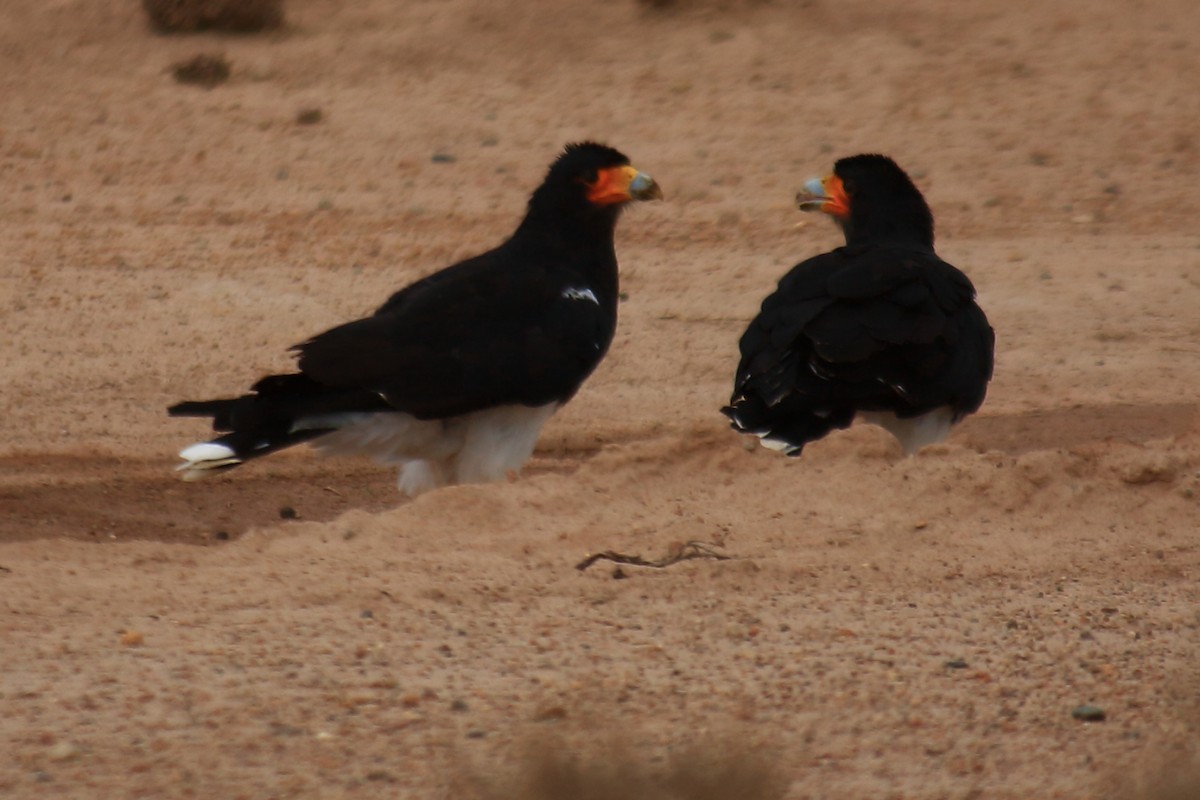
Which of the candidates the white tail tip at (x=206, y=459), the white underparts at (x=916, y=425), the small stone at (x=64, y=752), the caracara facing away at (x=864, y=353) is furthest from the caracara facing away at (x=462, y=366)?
the small stone at (x=64, y=752)

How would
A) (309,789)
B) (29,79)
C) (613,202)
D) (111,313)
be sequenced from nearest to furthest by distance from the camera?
(309,789) < (613,202) < (111,313) < (29,79)

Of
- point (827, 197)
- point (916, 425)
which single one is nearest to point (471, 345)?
point (916, 425)

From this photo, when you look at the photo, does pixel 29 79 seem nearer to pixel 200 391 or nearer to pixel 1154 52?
pixel 200 391

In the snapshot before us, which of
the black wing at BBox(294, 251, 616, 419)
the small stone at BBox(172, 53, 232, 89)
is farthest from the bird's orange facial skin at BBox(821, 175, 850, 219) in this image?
the small stone at BBox(172, 53, 232, 89)

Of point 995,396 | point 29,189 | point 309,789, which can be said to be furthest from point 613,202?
point 29,189

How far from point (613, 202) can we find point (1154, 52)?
23.7 ft

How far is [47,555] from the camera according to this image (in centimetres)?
635

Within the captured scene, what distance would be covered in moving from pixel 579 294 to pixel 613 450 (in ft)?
2.66

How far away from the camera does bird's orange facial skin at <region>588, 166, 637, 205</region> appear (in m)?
8.02

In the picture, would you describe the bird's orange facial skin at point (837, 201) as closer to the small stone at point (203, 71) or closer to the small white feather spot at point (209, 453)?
the small white feather spot at point (209, 453)

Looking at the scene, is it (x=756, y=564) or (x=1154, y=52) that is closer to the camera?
(x=756, y=564)

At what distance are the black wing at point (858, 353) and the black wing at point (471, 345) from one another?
2.30ft

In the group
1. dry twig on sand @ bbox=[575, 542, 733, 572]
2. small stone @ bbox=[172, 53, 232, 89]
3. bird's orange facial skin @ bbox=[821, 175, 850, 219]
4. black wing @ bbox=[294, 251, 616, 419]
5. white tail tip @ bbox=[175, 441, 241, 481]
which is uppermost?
small stone @ bbox=[172, 53, 232, 89]

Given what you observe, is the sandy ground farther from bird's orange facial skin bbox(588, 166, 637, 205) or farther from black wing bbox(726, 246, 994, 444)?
bird's orange facial skin bbox(588, 166, 637, 205)
